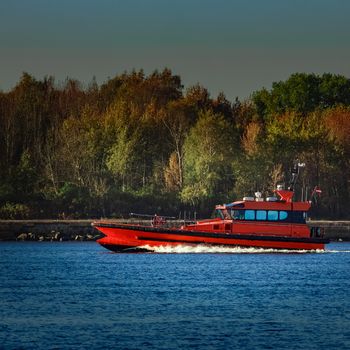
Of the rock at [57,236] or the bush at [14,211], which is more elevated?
the bush at [14,211]

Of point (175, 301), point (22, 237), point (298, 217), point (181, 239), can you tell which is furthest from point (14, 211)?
point (175, 301)

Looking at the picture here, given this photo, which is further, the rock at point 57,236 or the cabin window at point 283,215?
the rock at point 57,236

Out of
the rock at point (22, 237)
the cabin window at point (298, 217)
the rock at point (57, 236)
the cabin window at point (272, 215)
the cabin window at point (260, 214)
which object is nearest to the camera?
the cabin window at point (260, 214)

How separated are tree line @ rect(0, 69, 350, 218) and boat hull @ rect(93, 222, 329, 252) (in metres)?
37.6

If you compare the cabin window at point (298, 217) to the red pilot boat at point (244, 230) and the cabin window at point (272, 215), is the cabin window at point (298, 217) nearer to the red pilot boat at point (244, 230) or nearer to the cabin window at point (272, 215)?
the red pilot boat at point (244, 230)

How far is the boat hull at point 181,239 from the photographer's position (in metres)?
97.4

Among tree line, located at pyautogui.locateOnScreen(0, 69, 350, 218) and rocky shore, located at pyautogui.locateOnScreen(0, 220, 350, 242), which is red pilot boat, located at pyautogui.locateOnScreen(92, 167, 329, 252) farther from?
tree line, located at pyautogui.locateOnScreen(0, 69, 350, 218)

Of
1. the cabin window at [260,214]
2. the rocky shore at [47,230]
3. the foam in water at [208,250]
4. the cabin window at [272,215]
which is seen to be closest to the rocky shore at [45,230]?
the rocky shore at [47,230]

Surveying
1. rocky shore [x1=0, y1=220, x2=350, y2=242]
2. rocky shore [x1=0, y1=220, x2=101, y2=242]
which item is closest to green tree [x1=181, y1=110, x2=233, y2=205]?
rocky shore [x1=0, y1=220, x2=350, y2=242]

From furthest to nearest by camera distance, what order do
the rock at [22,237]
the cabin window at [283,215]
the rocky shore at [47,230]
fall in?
the rock at [22,237] → the rocky shore at [47,230] → the cabin window at [283,215]

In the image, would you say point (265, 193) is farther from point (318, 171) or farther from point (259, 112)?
point (259, 112)

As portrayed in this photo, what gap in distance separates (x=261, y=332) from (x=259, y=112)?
136252 mm

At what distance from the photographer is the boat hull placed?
97.4m

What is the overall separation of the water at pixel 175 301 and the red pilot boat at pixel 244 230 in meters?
1.19
